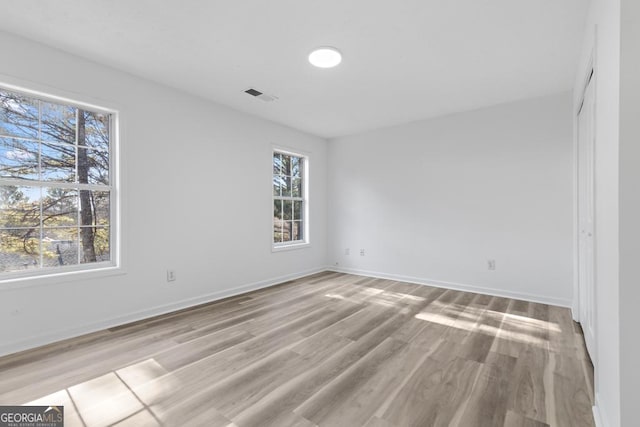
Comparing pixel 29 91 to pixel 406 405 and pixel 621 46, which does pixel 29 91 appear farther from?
pixel 621 46

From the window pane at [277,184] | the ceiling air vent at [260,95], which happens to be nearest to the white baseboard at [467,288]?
the window pane at [277,184]

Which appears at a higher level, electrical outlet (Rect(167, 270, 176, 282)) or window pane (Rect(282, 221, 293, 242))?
window pane (Rect(282, 221, 293, 242))

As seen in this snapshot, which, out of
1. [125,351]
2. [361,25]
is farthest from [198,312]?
[361,25]

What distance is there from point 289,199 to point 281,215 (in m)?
0.34

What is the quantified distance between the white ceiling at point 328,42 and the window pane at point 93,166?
920 mm

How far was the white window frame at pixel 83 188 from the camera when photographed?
246 centimetres

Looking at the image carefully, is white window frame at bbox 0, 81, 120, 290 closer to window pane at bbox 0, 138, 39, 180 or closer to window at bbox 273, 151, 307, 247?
window pane at bbox 0, 138, 39, 180

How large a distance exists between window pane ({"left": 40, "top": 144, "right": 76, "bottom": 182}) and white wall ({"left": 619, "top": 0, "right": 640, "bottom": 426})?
4.03 meters

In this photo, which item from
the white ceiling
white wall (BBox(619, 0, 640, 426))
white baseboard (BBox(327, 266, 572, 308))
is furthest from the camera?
white baseboard (BBox(327, 266, 572, 308))

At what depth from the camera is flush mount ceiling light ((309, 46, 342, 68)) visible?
8.64 feet

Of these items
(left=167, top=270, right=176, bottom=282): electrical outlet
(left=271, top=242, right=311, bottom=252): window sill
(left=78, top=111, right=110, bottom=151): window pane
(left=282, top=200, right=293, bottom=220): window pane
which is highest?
(left=78, top=111, right=110, bottom=151): window pane

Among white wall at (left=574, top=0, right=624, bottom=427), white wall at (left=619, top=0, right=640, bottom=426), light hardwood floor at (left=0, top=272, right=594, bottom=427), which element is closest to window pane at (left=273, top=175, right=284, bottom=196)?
light hardwood floor at (left=0, top=272, right=594, bottom=427)

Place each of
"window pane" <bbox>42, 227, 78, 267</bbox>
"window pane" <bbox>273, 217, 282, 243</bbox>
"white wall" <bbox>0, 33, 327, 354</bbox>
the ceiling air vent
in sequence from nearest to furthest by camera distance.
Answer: "white wall" <bbox>0, 33, 327, 354</bbox>, "window pane" <bbox>42, 227, 78, 267</bbox>, the ceiling air vent, "window pane" <bbox>273, 217, 282, 243</bbox>

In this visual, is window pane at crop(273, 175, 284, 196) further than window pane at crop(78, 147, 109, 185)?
Yes
